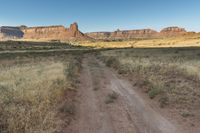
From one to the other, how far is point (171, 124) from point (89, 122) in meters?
2.86

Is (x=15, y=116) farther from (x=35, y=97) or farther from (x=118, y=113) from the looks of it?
(x=118, y=113)

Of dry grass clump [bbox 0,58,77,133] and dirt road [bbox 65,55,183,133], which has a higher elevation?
dry grass clump [bbox 0,58,77,133]

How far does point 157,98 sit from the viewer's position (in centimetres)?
1295

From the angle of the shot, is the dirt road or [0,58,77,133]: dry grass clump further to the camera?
the dirt road

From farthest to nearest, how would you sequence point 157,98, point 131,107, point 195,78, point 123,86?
point 195,78 → point 123,86 → point 157,98 → point 131,107

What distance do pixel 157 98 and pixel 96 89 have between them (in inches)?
155

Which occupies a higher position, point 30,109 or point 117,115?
Result: point 30,109

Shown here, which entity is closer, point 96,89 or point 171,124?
point 171,124

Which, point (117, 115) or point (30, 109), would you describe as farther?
point (117, 115)

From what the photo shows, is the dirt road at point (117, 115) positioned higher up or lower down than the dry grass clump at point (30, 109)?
lower down

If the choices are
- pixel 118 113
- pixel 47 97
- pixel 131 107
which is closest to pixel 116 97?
pixel 131 107

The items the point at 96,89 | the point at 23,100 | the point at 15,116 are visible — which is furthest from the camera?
the point at 96,89

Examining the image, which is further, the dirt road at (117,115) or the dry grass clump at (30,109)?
the dirt road at (117,115)

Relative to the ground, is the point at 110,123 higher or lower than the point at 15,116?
lower
